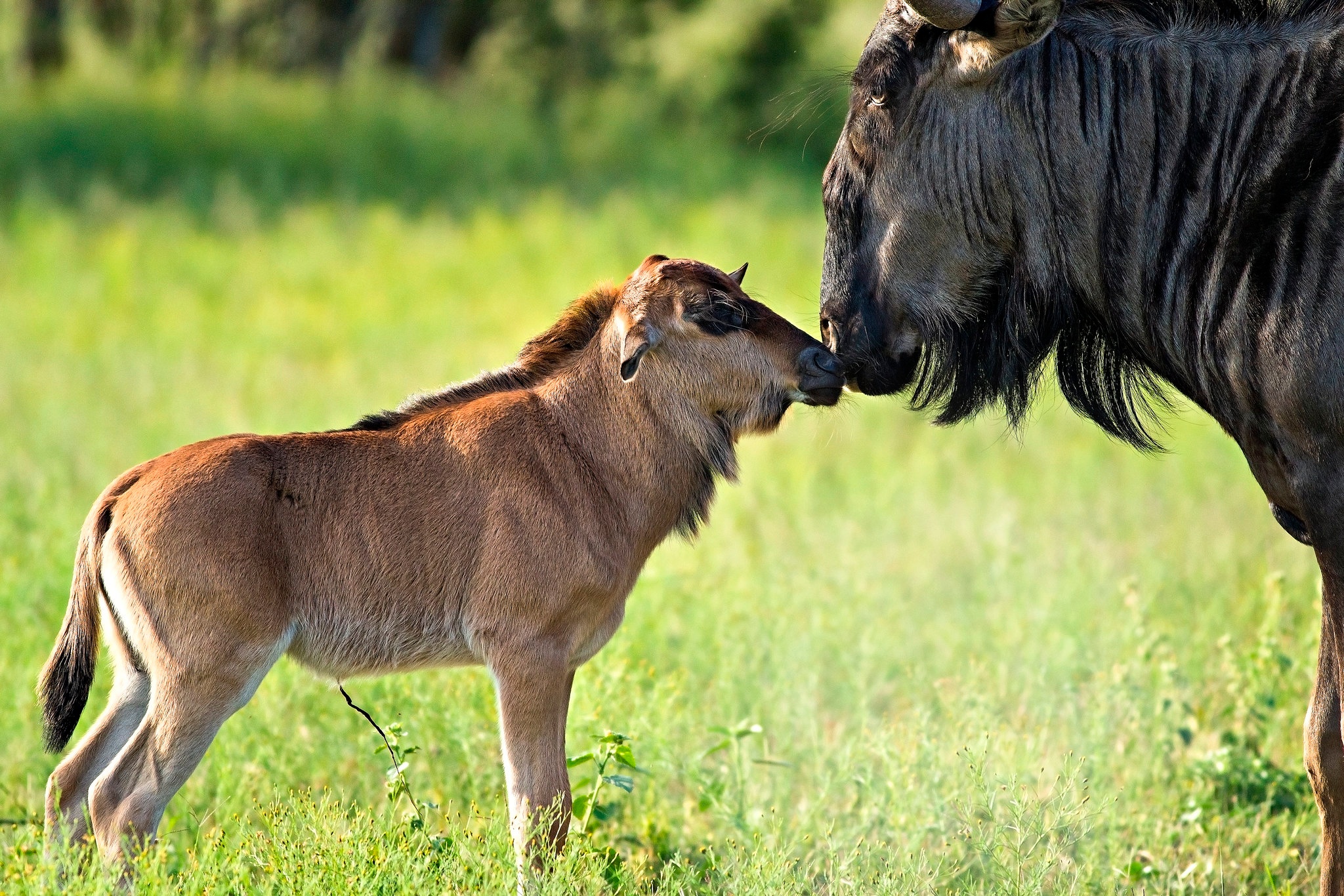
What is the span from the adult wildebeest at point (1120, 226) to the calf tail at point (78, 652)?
7.42 ft

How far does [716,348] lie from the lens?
446cm

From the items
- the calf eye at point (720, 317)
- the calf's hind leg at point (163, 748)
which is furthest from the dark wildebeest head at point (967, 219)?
the calf's hind leg at point (163, 748)

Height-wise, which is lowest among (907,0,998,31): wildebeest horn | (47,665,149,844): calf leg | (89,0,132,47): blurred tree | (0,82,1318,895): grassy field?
(0,82,1318,895): grassy field

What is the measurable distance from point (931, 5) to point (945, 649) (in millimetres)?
3551

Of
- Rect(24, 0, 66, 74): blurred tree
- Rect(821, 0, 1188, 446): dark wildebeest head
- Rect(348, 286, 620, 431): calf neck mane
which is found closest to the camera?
Rect(821, 0, 1188, 446): dark wildebeest head

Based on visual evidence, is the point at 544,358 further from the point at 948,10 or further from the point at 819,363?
the point at 948,10

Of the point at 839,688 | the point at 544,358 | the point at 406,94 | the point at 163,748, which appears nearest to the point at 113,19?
the point at 406,94

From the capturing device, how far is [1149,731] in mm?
5746

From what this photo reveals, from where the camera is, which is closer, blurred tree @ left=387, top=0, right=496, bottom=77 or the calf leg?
the calf leg

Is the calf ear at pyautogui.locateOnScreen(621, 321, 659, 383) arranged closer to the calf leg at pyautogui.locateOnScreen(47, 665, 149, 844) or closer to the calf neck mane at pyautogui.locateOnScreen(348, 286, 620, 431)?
the calf neck mane at pyautogui.locateOnScreen(348, 286, 620, 431)

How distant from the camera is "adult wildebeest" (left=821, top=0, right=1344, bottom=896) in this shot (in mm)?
3619

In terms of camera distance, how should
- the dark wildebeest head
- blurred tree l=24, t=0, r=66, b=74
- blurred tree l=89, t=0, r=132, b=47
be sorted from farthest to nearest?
1. blurred tree l=89, t=0, r=132, b=47
2. blurred tree l=24, t=0, r=66, b=74
3. the dark wildebeest head

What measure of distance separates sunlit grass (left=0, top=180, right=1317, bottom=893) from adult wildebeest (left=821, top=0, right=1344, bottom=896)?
37.0 inches

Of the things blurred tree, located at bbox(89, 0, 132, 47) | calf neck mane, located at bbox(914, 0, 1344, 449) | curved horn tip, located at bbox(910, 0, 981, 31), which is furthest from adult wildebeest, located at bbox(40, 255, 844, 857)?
blurred tree, located at bbox(89, 0, 132, 47)
